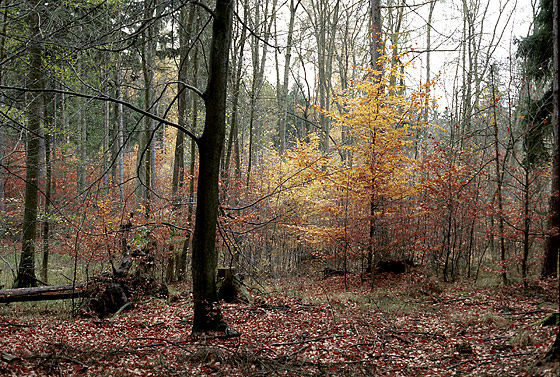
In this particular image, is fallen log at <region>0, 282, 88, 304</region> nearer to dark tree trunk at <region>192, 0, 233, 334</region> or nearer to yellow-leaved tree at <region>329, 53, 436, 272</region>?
dark tree trunk at <region>192, 0, 233, 334</region>

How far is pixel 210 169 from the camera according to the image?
5.15 meters

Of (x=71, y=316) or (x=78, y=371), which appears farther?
(x=71, y=316)

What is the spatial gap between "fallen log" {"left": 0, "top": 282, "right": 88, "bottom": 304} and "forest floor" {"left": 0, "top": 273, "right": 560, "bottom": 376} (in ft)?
0.98

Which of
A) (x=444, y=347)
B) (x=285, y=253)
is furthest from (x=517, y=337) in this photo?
(x=285, y=253)

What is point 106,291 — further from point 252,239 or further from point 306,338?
point 252,239

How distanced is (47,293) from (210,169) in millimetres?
5147

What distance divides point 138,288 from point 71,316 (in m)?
1.67

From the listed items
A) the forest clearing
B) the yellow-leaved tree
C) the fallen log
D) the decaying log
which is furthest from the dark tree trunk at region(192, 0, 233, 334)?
the yellow-leaved tree

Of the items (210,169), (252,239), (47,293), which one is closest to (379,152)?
(252,239)

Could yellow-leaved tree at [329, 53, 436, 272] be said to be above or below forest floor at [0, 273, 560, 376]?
above

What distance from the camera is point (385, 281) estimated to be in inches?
466

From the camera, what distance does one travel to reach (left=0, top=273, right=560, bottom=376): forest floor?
432cm

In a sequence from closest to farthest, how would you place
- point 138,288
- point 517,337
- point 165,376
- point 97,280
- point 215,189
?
point 165,376
point 517,337
point 215,189
point 97,280
point 138,288

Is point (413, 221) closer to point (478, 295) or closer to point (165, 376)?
point (478, 295)
